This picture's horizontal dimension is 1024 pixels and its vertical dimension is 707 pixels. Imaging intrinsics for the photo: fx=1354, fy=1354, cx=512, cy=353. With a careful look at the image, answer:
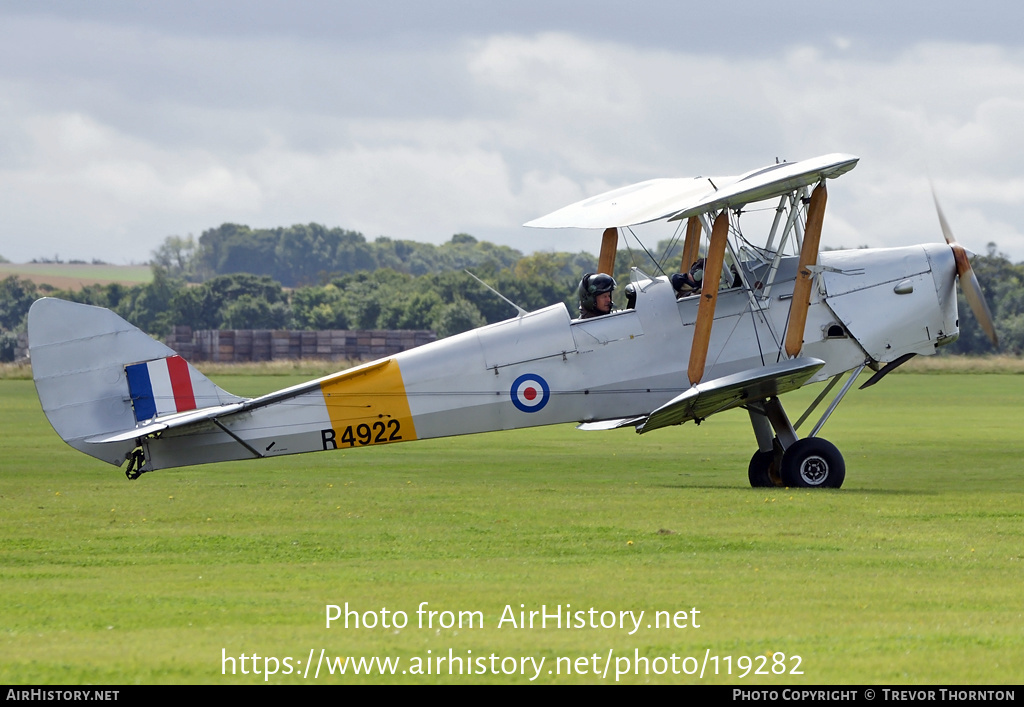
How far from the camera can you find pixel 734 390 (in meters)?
14.0

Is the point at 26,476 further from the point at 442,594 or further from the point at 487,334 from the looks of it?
the point at 442,594

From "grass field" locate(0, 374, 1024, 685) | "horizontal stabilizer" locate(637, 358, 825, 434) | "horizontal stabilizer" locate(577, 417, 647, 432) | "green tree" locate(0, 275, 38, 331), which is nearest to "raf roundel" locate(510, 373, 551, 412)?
"horizontal stabilizer" locate(577, 417, 647, 432)

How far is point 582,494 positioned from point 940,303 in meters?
4.58

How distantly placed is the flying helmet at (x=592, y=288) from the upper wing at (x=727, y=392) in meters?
1.31

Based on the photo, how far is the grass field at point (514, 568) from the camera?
6.81m

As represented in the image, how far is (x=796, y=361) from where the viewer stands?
46.9 feet

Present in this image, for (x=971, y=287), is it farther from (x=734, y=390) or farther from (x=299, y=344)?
(x=299, y=344)

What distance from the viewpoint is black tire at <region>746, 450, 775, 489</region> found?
51.5ft

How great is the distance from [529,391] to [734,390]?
2.23 metres

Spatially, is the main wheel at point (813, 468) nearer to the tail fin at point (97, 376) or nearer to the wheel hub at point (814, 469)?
the wheel hub at point (814, 469)

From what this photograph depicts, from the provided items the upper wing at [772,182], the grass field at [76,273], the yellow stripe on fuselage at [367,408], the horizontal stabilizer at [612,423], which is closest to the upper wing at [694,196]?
the upper wing at [772,182]

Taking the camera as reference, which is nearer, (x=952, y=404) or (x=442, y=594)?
(x=442, y=594)
